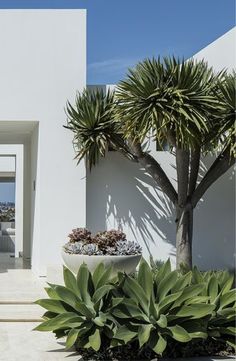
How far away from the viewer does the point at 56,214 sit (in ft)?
31.3

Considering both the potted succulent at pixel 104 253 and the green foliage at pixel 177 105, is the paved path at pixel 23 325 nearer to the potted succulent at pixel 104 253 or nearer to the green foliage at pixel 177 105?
the potted succulent at pixel 104 253

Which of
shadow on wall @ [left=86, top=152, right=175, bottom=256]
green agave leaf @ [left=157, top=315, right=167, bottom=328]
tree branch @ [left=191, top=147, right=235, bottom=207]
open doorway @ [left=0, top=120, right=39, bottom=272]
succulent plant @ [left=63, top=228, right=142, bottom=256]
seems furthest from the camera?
open doorway @ [left=0, top=120, right=39, bottom=272]

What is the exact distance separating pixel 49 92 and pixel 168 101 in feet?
9.46

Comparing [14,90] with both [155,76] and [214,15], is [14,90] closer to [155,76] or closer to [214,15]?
[155,76]

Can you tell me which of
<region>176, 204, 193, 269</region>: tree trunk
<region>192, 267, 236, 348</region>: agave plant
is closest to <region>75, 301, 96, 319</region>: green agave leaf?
<region>192, 267, 236, 348</region>: agave plant

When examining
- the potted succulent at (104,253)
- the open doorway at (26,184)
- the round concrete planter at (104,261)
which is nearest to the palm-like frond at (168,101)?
the potted succulent at (104,253)

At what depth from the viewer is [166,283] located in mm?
5426

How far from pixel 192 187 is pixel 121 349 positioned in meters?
4.29

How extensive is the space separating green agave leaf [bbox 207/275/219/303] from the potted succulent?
2004 millimetres

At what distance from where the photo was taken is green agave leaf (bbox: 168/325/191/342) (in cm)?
496

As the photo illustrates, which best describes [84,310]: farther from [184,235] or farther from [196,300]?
[184,235]

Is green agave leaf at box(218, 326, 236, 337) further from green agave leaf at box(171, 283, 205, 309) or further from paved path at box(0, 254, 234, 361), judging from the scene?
green agave leaf at box(171, 283, 205, 309)

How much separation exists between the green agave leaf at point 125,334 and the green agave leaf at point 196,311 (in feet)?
1.81

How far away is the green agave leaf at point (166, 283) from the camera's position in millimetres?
5375
